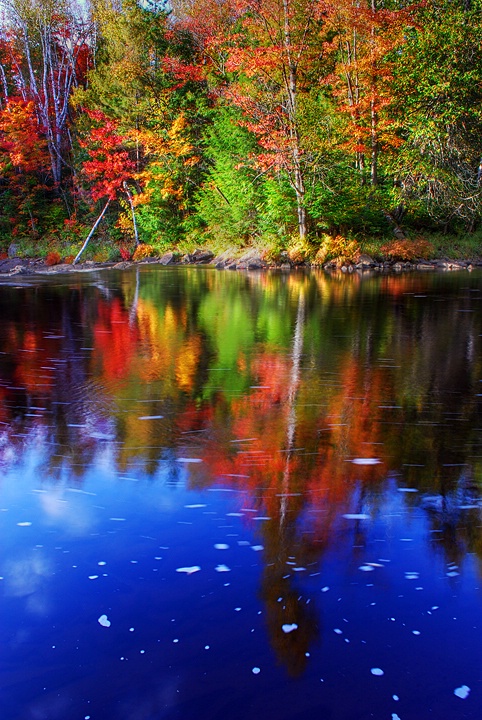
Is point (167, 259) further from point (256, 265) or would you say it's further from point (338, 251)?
point (338, 251)

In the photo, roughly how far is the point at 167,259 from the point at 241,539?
2600cm

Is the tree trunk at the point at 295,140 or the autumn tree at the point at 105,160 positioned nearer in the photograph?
the tree trunk at the point at 295,140

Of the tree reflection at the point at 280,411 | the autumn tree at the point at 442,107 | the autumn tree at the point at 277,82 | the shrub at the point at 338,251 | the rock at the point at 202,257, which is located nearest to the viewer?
the tree reflection at the point at 280,411

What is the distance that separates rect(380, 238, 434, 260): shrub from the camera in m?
23.1

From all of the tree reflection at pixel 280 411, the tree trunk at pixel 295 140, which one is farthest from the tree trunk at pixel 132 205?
the tree reflection at pixel 280 411

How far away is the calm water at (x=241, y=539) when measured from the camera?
215 cm

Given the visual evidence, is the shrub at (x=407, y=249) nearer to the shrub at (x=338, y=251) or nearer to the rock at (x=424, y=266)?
the rock at (x=424, y=266)

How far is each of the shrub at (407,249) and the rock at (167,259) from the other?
1010cm

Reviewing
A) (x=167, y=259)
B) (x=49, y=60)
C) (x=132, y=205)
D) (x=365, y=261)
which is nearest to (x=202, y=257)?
(x=167, y=259)

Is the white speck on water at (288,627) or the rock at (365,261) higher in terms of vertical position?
the rock at (365,261)

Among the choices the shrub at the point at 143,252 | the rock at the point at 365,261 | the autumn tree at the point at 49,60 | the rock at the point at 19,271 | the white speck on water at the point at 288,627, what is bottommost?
the white speck on water at the point at 288,627

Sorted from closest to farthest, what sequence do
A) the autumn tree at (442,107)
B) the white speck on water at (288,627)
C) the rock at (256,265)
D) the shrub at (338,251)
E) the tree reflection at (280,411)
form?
the white speck on water at (288,627), the tree reflection at (280,411), the autumn tree at (442,107), the shrub at (338,251), the rock at (256,265)

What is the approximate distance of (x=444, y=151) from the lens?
21688mm

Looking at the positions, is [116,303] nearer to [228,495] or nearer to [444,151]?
[228,495]
